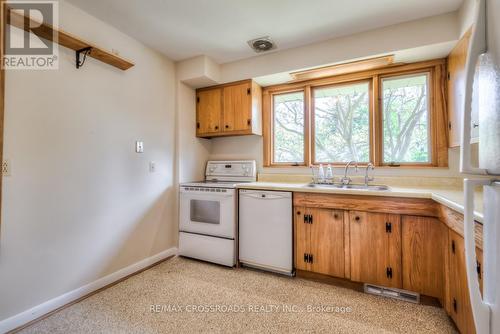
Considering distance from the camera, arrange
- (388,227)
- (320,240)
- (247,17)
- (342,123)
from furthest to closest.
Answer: (342,123) < (320,240) < (247,17) < (388,227)

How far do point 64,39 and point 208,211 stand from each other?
6.59 feet

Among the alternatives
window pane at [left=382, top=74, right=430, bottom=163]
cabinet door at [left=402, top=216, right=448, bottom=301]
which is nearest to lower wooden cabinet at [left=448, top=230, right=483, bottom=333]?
cabinet door at [left=402, top=216, right=448, bottom=301]

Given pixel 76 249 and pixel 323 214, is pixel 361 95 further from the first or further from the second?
pixel 76 249

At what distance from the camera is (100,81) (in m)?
2.13

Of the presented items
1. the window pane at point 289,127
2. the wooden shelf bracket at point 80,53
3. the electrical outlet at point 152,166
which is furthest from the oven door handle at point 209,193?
the wooden shelf bracket at point 80,53

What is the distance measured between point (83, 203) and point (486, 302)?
253 cm

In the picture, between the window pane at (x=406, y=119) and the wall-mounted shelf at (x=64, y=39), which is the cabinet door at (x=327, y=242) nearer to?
the window pane at (x=406, y=119)

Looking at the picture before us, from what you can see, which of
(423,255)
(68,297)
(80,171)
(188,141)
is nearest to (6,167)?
(80,171)

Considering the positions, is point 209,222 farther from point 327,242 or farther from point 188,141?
point 327,242

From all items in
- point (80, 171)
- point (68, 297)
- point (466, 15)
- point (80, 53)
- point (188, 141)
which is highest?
point (466, 15)

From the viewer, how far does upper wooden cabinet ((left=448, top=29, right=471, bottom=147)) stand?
186cm

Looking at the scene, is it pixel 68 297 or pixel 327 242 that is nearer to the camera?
pixel 68 297

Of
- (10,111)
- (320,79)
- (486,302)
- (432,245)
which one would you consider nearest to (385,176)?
(432,245)

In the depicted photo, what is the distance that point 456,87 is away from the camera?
2010 mm
